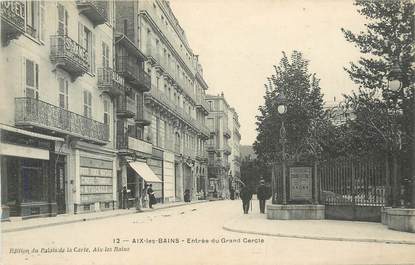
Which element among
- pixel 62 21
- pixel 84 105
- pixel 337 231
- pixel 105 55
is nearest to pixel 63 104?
pixel 84 105

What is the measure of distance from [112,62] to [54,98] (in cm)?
816

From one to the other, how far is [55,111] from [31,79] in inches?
70.1

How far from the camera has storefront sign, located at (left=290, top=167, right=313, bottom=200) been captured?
1789cm

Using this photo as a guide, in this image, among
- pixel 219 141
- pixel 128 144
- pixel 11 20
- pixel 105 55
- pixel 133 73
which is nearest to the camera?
pixel 11 20

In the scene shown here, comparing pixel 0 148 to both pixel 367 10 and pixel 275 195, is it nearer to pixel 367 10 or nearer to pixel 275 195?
pixel 275 195

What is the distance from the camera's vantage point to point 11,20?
55.7ft

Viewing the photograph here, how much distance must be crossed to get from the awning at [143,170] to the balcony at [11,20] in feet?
46.7

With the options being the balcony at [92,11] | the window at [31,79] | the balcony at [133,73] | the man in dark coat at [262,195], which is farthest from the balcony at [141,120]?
the window at [31,79]

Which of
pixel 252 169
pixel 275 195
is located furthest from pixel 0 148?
pixel 252 169

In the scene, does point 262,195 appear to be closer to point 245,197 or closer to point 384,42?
point 245,197

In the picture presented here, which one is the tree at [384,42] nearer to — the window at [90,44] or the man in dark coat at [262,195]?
the man in dark coat at [262,195]

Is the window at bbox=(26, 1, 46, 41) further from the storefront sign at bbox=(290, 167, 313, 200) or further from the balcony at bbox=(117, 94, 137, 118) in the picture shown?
the storefront sign at bbox=(290, 167, 313, 200)

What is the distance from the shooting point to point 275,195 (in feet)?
64.1

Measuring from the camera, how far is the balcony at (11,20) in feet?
54.6
